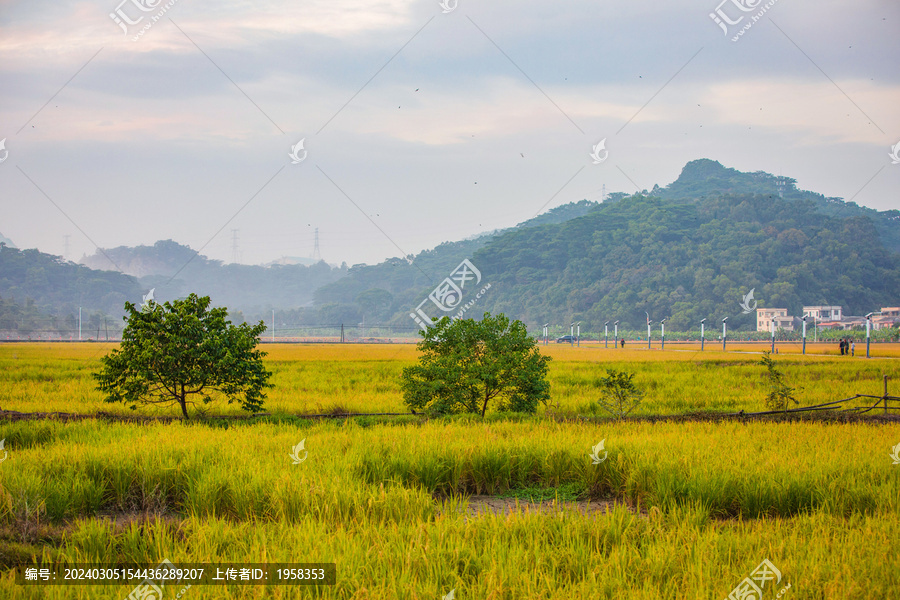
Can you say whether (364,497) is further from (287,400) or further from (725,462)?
(287,400)

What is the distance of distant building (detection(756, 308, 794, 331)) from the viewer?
91.8 meters

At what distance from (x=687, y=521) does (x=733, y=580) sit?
47.9 inches

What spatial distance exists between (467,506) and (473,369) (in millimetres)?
6966

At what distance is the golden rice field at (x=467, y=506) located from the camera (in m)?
4.49

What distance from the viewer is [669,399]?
17219mm

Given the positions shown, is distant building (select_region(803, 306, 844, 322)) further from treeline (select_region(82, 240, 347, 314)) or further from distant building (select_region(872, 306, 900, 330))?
treeline (select_region(82, 240, 347, 314))

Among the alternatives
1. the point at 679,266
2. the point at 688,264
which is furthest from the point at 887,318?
the point at 679,266

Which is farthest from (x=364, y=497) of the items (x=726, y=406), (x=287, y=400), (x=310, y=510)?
(x=726, y=406)

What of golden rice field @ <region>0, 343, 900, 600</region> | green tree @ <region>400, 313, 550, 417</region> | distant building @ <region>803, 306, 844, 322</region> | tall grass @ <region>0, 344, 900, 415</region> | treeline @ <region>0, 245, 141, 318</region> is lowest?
tall grass @ <region>0, 344, 900, 415</region>

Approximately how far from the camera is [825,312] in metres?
99.4

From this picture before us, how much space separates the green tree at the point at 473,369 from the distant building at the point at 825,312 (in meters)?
98.5

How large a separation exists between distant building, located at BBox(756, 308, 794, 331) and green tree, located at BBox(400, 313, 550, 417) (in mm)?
87970

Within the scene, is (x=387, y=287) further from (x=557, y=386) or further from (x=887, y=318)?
(x=557, y=386)

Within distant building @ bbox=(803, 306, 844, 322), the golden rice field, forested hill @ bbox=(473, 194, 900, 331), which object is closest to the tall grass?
the golden rice field
